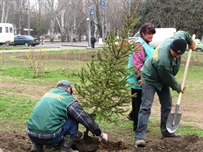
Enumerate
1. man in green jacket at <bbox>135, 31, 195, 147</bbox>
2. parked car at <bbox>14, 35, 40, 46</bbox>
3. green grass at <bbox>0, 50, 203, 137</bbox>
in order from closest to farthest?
man in green jacket at <bbox>135, 31, 195, 147</bbox>
green grass at <bbox>0, 50, 203, 137</bbox>
parked car at <bbox>14, 35, 40, 46</bbox>

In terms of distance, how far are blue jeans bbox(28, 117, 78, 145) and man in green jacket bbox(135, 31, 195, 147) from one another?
1092 millimetres

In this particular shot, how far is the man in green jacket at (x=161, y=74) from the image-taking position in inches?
196

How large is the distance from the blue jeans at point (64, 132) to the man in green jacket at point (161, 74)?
1092 mm

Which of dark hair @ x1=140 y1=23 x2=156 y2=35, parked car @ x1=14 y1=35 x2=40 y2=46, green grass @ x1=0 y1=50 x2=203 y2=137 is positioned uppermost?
dark hair @ x1=140 y1=23 x2=156 y2=35

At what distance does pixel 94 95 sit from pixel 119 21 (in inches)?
1690

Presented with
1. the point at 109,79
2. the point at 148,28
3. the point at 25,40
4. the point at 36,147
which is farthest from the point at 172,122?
the point at 25,40

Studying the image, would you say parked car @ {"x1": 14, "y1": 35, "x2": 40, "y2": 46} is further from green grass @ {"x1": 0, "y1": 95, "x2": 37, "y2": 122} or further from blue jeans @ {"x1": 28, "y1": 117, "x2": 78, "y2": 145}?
blue jeans @ {"x1": 28, "y1": 117, "x2": 78, "y2": 145}

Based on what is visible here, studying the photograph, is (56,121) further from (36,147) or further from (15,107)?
(15,107)

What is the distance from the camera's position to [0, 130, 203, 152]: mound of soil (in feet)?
15.4

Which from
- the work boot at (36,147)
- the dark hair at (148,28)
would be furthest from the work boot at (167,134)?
the work boot at (36,147)

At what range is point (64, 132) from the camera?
4.40 m

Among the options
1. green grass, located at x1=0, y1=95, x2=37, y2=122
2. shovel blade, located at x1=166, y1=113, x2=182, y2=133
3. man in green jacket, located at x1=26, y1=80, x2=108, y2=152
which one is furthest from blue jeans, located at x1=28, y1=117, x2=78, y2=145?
green grass, located at x1=0, y1=95, x2=37, y2=122

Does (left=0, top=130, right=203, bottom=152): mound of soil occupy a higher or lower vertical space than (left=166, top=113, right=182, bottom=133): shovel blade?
lower

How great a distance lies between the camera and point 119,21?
47062 millimetres
